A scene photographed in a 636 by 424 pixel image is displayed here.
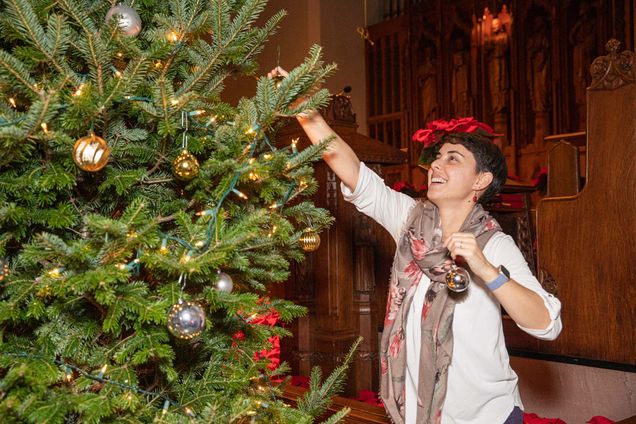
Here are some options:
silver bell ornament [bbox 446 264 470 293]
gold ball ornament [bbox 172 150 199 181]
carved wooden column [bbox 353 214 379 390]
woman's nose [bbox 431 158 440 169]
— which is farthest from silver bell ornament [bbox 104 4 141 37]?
carved wooden column [bbox 353 214 379 390]

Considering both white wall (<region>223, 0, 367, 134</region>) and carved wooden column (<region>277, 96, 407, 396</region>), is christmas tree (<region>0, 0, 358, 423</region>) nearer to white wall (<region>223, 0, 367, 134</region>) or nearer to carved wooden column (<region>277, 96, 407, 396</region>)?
carved wooden column (<region>277, 96, 407, 396</region>)

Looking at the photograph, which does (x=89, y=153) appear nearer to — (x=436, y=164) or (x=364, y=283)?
(x=436, y=164)

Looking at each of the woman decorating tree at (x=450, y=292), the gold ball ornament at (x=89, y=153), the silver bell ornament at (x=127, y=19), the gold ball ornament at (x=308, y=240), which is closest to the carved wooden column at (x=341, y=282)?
the woman decorating tree at (x=450, y=292)

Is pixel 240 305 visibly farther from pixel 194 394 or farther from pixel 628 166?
pixel 628 166

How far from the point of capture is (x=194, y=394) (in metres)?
1.26

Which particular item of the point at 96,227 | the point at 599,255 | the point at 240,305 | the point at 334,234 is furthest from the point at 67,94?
the point at 599,255

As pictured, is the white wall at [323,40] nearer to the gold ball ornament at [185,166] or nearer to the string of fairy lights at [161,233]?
the string of fairy lights at [161,233]

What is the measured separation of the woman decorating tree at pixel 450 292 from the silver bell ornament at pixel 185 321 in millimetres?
737

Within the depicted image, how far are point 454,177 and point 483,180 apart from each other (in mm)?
109

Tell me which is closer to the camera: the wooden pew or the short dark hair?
the short dark hair

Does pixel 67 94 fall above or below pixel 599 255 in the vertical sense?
above

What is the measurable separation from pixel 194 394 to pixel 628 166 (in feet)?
7.31

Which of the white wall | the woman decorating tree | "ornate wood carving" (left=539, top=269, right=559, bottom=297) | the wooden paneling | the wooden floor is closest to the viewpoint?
the woman decorating tree

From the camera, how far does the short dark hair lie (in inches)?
72.9
